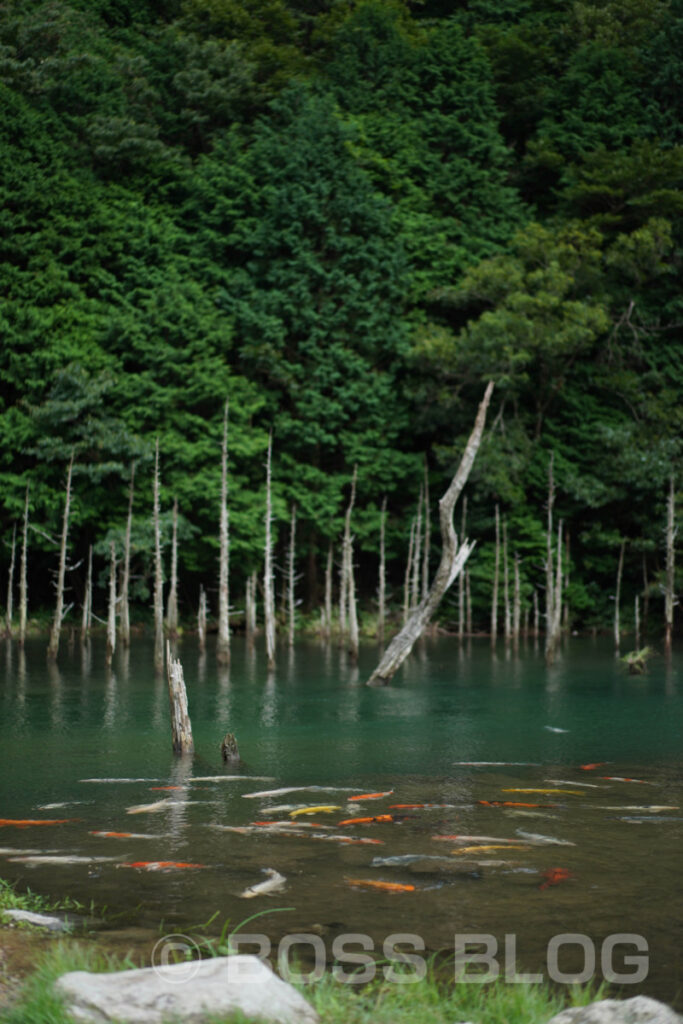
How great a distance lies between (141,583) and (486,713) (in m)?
22.3

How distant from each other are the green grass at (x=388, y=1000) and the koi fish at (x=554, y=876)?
2537mm

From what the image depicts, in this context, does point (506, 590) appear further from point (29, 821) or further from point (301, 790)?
point (29, 821)

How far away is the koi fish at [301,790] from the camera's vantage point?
1361 cm

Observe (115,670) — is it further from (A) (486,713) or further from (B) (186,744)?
(B) (186,744)

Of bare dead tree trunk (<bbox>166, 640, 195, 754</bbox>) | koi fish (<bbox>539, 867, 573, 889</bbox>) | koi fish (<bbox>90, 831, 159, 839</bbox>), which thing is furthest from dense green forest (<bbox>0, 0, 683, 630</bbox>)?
koi fish (<bbox>539, 867, 573, 889</bbox>)

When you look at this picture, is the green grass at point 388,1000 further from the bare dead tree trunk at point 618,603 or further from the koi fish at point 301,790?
the bare dead tree trunk at point 618,603

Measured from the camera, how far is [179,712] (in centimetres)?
1645

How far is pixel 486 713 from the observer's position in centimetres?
2284

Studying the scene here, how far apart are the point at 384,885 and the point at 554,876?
1608mm

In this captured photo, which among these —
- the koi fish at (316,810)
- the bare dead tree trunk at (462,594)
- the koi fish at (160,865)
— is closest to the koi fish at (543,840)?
the koi fish at (316,810)

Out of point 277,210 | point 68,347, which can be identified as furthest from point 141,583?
point 277,210

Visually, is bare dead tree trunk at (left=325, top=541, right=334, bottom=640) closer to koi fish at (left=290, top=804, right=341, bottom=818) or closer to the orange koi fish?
the orange koi fish

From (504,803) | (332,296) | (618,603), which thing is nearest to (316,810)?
(504,803)

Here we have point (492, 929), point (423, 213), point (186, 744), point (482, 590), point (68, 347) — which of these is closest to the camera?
point (492, 929)
